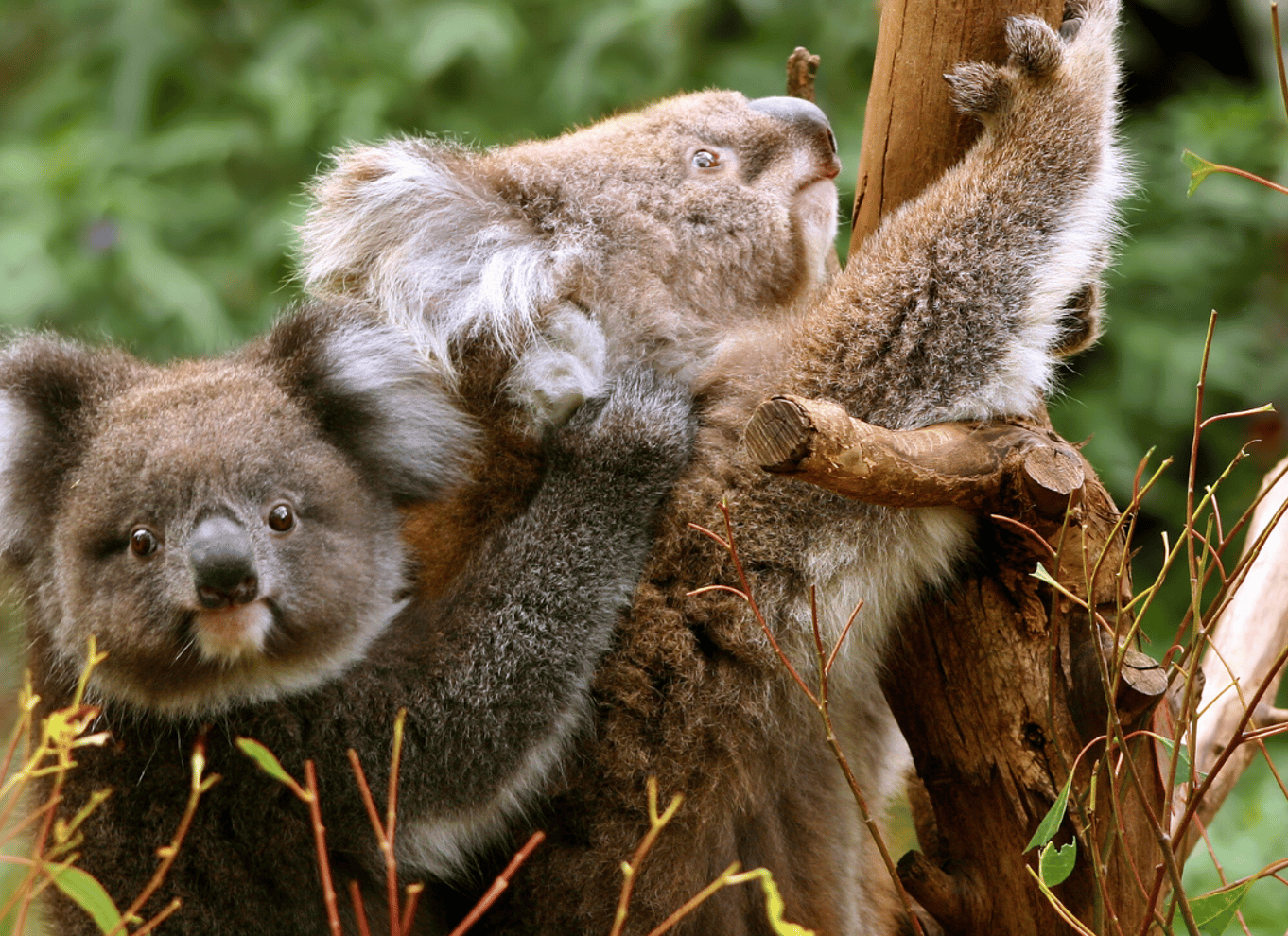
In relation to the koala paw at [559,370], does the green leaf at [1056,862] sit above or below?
below

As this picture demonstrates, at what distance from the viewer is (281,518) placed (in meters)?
A: 1.97

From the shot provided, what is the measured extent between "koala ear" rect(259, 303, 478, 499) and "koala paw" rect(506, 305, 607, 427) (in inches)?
4.9

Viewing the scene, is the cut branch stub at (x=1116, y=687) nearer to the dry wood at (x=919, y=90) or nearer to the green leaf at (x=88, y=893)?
the dry wood at (x=919, y=90)

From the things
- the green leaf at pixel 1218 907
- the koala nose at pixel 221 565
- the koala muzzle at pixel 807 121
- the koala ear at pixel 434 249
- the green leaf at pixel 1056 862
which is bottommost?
the green leaf at pixel 1218 907

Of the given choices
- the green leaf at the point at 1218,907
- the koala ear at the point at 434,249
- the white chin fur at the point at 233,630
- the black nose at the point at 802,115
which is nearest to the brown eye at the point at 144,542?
the white chin fur at the point at 233,630

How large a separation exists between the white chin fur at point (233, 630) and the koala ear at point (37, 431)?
42 centimetres

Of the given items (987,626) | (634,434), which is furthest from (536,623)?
(987,626)

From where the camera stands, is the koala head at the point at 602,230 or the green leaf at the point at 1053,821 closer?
the green leaf at the point at 1053,821

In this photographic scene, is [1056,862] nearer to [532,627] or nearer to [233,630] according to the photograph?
[532,627]

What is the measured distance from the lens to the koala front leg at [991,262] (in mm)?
2027

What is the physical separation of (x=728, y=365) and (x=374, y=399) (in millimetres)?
616

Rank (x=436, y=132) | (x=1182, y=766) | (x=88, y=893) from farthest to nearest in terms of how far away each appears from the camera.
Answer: (x=436, y=132) < (x=1182, y=766) < (x=88, y=893)

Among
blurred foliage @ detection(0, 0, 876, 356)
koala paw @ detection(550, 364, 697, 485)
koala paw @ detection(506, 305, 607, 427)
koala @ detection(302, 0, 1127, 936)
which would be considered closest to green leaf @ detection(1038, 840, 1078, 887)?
koala @ detection(302, 0, 1127, 936)

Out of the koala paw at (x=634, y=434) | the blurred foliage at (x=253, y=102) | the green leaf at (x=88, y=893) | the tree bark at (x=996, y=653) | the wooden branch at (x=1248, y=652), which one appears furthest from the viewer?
the blurred foliage at (x=253, y=102)
